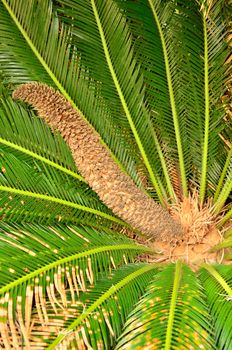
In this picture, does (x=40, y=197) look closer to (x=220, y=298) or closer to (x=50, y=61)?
(x=50, y=61)

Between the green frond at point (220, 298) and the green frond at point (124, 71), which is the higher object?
the green frond at point (124, 71)

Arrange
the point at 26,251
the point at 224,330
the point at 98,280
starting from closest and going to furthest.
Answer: the point at 224,330 → the point at 26,251 → the point at 98,280

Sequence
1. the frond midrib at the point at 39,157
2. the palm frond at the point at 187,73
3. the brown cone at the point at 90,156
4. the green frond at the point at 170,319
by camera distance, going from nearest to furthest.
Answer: the green frond at the point at 170,319 < the brown cone at the point at 90,156 < the frond midrib at the point at 39,157 < the palm frond at the point at 187,73

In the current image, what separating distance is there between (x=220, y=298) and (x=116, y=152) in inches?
39.0

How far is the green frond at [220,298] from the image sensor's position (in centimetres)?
150

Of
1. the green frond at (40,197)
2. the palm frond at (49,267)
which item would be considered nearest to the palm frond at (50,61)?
the green frond at (40,197)

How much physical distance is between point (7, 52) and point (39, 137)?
1.53 feet

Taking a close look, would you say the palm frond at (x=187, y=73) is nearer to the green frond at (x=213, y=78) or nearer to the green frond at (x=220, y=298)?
the green frond at (x=213, y=78)

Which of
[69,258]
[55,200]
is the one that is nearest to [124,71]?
[55,200]

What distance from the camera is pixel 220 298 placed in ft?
5.48

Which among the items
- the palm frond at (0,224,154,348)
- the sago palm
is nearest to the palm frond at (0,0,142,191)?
the sago palm

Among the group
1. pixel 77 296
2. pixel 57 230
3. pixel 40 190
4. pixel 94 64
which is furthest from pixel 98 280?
pixel 94 64

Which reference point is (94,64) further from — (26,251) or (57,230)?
(26,251)

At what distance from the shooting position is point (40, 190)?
209 centimetres
